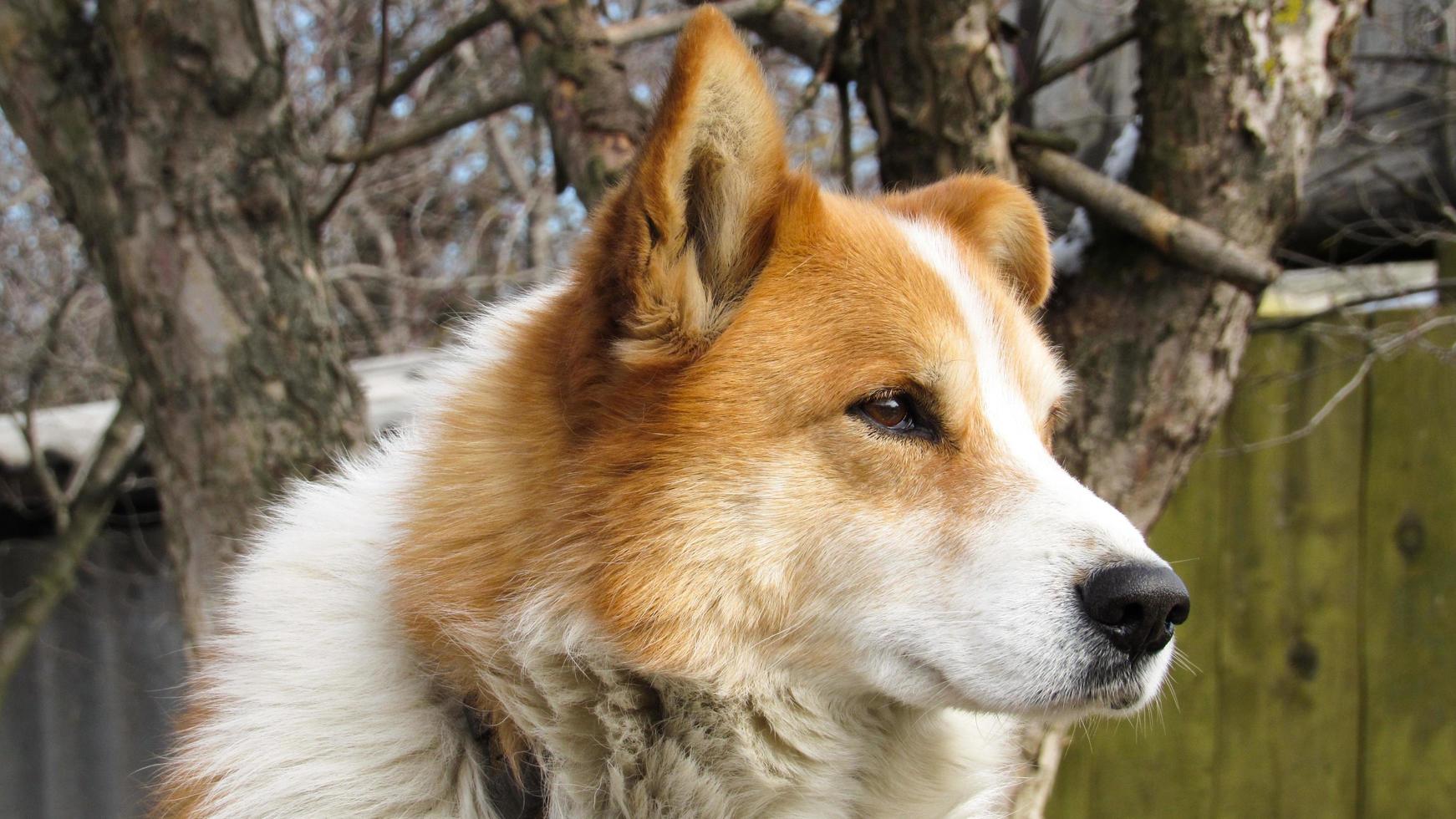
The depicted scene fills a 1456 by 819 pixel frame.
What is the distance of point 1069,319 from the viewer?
3174 mm

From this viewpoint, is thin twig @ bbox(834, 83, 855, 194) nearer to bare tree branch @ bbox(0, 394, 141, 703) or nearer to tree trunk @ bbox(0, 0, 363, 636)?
tree trunk @ bbox(0, 0, 363, 636)

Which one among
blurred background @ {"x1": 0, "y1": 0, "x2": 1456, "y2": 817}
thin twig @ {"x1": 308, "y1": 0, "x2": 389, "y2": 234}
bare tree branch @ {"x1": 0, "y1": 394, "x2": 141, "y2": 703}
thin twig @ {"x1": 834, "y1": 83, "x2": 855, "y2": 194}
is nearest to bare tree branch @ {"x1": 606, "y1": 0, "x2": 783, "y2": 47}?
blurred background @ {"x1": 0, "y1": 0, "x2": 1456, "y2": 817}

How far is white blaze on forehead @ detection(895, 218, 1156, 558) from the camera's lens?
200 centimetres

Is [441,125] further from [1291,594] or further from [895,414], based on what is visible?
[1291,594]

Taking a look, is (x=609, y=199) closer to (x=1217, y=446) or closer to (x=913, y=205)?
(x=913, y=205)

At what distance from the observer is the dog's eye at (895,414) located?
211 centimetres

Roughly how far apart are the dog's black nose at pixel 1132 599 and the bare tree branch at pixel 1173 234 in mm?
1238

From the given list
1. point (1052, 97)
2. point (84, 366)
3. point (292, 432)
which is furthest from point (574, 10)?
point (84, 366)

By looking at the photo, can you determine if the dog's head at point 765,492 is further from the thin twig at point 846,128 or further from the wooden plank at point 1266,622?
the wooden plank at point 1266,622

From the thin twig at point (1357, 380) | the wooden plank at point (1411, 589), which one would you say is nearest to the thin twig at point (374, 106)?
the thin twig at point (1357, 380)

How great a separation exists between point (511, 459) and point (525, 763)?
552 mm

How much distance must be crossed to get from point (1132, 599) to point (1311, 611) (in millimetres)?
3158

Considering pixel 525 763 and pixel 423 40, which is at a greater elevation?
pixel 423 40

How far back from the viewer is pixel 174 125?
3197 millimetres
